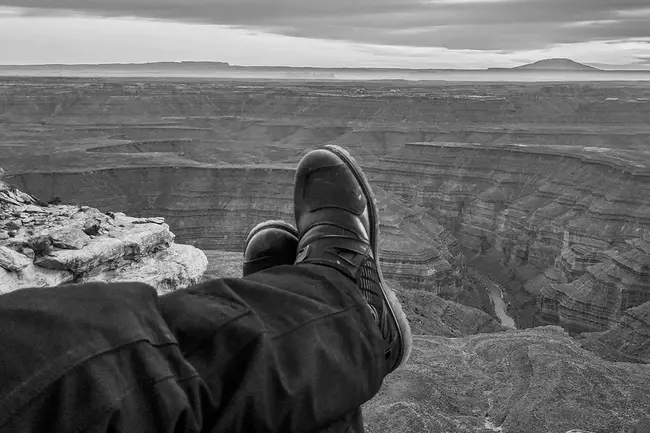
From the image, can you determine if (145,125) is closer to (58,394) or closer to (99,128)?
(99,128)

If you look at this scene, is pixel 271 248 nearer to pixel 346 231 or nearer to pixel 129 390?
pixel 346 231

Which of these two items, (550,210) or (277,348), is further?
(550,210)

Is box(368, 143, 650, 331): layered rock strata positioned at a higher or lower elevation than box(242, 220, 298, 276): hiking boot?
lower

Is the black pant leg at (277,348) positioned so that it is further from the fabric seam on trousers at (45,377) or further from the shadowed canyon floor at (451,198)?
the shadowed canyon floor at (451,198)

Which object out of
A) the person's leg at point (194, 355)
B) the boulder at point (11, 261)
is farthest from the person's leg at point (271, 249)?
the boulder at point (11, 261)

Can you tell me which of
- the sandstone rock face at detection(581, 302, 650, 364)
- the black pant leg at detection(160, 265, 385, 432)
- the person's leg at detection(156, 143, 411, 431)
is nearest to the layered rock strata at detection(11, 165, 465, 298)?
the sandstone rock face at detection(581, 302, 650, 364)

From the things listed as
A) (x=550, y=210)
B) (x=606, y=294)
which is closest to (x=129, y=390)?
(x=606, y=294)

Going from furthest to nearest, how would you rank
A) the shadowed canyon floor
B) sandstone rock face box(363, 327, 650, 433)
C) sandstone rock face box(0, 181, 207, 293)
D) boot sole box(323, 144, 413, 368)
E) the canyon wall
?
the canyon wall < the shadowed canyon floor < sandstone rock face box(363, 327, 650, 433) < sandstone rock face box(0, 181, 207, 293) < boot sole box(323, 144, 413, 368)

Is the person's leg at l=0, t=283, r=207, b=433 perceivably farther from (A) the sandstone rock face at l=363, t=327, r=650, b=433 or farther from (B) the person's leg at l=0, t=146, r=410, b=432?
(A) the sandstone rock face at l=363, t=327, r=650, b=433
